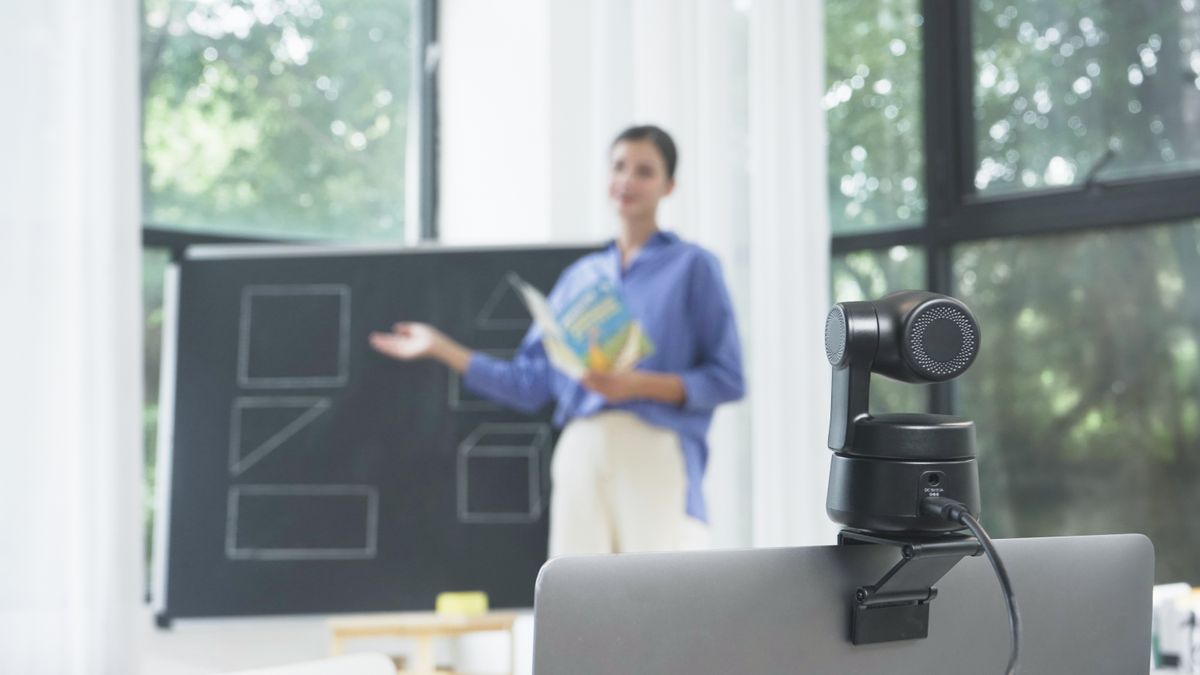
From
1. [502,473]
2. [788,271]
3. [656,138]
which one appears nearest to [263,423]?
[502,473]

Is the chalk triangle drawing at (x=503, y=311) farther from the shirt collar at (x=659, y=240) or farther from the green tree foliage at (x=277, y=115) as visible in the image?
the green tree foliage at (x=277, y=115)

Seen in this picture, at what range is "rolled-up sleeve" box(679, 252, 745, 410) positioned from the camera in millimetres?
2473

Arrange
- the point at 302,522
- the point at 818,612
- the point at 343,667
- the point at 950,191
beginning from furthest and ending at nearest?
1. the point at 950,191
2. the point at 302,522
3. the point at 343,667
4. the point at 818,612

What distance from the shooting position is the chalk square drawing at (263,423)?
2639 mm

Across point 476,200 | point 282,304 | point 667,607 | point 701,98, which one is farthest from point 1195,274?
point 667,607

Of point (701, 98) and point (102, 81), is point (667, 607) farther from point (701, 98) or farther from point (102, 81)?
point (701, 98)

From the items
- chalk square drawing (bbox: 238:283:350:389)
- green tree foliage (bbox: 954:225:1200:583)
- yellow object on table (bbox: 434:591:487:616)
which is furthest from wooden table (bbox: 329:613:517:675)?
green tree foliage (bbox: 954:225:1200:583)

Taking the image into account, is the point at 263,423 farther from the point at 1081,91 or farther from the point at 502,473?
the point at 1081,91

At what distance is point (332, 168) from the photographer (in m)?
3.31

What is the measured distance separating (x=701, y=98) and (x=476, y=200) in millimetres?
765

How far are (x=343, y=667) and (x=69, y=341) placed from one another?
5.43 ft

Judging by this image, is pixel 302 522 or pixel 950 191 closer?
pixel 302 522

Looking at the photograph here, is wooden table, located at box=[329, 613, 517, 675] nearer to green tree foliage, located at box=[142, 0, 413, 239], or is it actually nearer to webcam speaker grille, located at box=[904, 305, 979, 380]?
green tree foliage, located at box=[142, 0, 413, 239]

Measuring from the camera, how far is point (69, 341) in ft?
7.89
